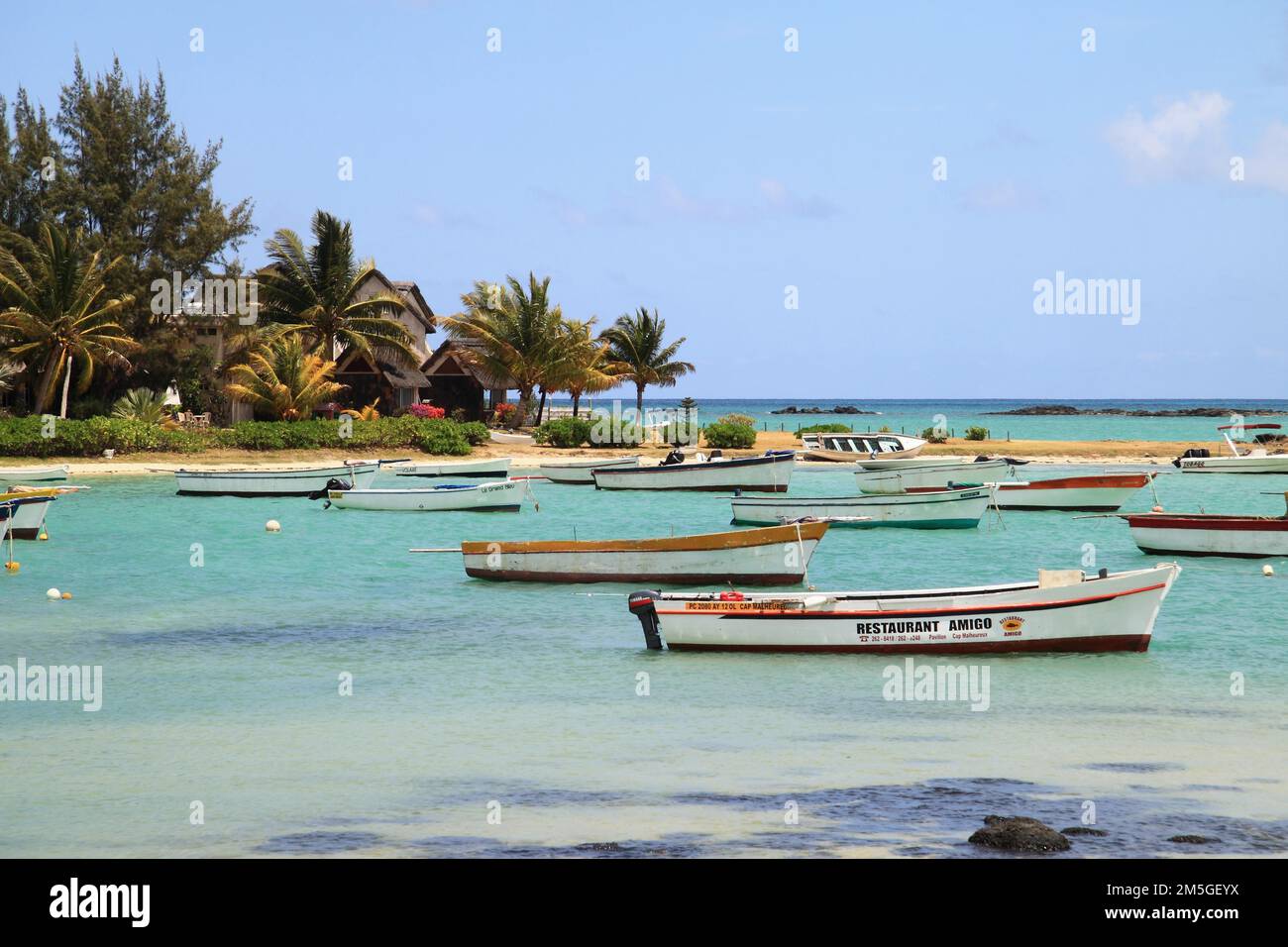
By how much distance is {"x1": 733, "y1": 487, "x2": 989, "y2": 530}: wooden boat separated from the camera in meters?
32.9

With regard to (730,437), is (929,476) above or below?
below

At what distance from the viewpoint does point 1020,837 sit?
9500mm

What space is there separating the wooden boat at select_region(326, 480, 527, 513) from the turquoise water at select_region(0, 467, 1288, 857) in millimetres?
14676

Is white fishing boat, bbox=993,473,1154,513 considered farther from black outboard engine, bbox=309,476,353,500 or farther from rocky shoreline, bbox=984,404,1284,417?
rocky shoreline, bbox=984,404,1284,417

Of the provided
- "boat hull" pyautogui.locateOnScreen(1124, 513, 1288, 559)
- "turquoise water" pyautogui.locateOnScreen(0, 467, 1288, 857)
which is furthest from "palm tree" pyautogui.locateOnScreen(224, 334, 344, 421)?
"boat hull" pyautogui.locateOnScreen(1124, 513, 1288, 559)

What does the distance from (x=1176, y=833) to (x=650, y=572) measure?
546 inches

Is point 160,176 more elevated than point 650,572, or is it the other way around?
point 160,176

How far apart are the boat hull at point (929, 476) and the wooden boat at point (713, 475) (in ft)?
8.89

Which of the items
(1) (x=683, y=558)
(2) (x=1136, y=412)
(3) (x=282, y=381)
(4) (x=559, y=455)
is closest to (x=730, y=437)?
(4) (x=559, y=455)

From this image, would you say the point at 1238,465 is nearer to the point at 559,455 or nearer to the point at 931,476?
the point at 931,476

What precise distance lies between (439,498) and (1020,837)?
1250 inches
